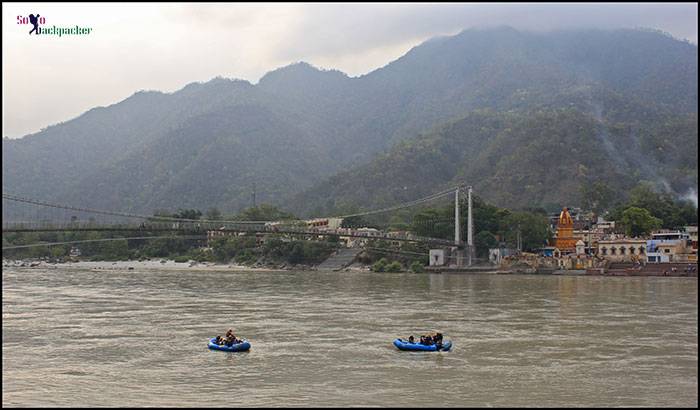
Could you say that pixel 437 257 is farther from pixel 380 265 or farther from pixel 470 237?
pixel 380 265

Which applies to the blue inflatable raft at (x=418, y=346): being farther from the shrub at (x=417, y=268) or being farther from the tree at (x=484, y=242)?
the tree at (x=484, y=242)

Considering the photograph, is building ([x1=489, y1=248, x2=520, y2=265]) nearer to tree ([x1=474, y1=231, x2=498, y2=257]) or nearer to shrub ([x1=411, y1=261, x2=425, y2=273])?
tree ([x1=474, y1=231, x2=498, y2=257])

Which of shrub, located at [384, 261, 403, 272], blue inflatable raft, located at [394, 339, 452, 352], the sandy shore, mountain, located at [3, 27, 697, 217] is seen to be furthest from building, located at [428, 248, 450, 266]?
blue inflatable raft, located at [394, 339, 452, 352]

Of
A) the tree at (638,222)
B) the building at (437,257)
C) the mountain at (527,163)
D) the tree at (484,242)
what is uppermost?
the mountain at (527,163)

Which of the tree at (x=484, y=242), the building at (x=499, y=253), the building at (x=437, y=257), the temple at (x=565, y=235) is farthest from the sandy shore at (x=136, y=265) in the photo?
the temple at (x=565, y=235)

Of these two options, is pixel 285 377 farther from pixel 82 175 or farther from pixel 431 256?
pixel 82 175
